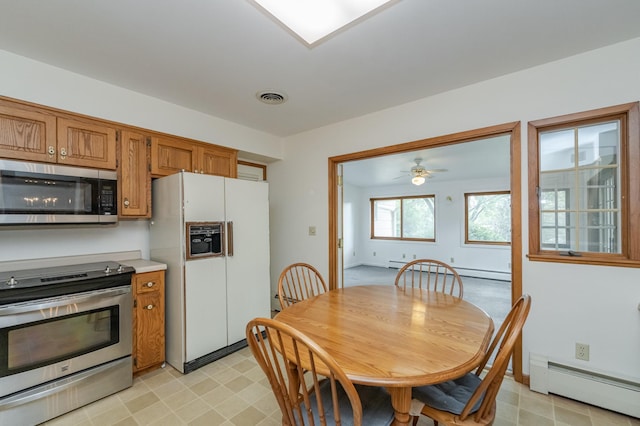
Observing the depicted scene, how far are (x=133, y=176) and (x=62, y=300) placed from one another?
3.47ft

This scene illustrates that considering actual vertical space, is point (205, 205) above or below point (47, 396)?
above

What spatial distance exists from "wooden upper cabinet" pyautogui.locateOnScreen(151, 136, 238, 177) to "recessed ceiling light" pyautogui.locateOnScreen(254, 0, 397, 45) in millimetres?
1666

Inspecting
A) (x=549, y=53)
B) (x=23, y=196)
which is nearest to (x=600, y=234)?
(x=549, y=53)

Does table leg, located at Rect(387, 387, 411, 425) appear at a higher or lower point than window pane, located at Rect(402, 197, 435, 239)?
lower

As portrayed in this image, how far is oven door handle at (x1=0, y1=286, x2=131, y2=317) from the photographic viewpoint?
1.61m

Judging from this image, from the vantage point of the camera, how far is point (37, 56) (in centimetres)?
188

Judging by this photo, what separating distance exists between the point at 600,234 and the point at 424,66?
1715 millimetres

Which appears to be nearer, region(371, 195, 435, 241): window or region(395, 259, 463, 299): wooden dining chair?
region(395, 259, 463, 299): wooden dining chair

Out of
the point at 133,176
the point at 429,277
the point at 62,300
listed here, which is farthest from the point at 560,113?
the point at 62,300

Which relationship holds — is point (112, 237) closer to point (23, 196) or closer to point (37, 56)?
point (23, 196)

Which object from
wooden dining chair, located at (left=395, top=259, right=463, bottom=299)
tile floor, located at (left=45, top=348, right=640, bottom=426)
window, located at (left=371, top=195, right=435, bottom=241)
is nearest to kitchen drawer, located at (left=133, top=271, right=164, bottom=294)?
tile floor, located at (left=45, top=348, right=640, bottom=426)

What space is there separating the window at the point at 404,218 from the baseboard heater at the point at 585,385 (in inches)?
205

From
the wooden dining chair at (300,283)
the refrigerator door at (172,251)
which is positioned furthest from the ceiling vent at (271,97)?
the wooden dining chair at (300,283)

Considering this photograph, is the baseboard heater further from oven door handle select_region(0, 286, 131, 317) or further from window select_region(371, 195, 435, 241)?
window select_region(371, 195, 435, 241)
